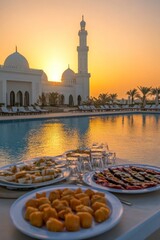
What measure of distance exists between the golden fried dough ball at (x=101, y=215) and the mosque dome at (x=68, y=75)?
29.8 m

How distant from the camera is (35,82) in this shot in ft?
79.1

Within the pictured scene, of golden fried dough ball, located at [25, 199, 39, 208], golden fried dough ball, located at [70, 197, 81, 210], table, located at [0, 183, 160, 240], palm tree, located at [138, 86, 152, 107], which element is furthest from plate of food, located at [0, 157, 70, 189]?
palm tree, located at [138, 86, 152, 107]

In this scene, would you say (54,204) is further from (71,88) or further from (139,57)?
(71,88)

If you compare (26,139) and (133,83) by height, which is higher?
(133,83)

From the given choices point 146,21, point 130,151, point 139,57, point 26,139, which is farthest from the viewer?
point 139,57

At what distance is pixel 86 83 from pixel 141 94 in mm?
6066

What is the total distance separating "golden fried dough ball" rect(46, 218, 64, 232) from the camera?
145 centimetres

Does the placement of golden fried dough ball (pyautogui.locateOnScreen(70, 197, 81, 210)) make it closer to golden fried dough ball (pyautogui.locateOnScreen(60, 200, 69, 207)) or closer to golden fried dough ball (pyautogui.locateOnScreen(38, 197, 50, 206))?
golden fried dough ball (pyautogui.locateOnScreen(60, 200, 69, 207))

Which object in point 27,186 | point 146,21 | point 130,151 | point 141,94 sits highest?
point 146,21

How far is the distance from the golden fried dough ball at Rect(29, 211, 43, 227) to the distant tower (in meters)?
29.2

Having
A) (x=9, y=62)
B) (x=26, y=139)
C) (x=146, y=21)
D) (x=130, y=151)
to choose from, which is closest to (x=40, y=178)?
(x=130, y=151)

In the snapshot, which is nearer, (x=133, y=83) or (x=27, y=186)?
(x=27, y=186)

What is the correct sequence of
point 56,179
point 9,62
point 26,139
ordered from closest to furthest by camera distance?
point 56,179 < point 26,139 < point 9,62

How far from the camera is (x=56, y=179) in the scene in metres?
2.22
